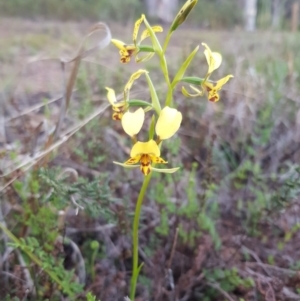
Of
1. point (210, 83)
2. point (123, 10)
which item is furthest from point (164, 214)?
point (123, 10)

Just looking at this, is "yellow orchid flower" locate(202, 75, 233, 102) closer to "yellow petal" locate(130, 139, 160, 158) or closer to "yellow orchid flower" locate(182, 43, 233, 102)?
"yellow orchid flower" locate(182, 43, 233, 102)

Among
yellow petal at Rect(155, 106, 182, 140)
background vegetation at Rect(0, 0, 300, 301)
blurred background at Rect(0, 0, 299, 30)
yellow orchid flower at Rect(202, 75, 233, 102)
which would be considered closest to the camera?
yellow petal at Rect(155, 106, 182, 140)

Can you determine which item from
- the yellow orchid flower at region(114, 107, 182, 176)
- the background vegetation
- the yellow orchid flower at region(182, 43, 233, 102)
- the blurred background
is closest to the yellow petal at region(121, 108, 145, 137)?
the yellow orchid flower at region(114, 107, 182, 176)

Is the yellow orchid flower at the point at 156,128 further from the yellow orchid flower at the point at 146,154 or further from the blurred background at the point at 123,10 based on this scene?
the blurred background at the point at 123,10

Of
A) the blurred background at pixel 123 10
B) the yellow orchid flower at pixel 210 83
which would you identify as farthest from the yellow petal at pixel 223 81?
the blurred background at pixel 123 10

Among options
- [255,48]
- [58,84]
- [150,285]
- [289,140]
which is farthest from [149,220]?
[255,48]

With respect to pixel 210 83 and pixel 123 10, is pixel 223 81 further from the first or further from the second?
pixel 123 10
